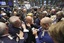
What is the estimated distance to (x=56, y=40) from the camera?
1938mm

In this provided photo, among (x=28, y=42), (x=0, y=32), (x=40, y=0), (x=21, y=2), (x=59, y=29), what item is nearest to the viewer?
(x=59, y=29)

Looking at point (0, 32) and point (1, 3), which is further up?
point (0, 32)

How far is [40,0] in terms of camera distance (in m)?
30.8

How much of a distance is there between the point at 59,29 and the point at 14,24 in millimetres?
2780

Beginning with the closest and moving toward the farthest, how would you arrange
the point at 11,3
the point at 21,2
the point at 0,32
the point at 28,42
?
the point at 0,32 < the point at 28,42 < the point at 11,3 < the point at 21,2

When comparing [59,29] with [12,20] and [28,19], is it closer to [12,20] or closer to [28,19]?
[12,20]

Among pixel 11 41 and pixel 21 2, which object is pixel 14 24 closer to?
pixel 11 41

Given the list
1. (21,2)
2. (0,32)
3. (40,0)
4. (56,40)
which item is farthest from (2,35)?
(40,0)

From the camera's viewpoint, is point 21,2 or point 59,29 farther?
point 21,2

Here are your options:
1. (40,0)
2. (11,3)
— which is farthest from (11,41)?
(40,0)

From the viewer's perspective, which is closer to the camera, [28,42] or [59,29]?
[59,29]

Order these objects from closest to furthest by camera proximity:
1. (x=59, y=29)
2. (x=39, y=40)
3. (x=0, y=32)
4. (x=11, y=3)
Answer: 1. (x=59, y=29)
2. (x=0, y=32)
3. (x=39, y=40)
4. (x=11, y=3)

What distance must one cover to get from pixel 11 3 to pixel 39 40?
6801 mm

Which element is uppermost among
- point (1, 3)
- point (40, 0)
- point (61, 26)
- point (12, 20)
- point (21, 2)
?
point (61, 26)
